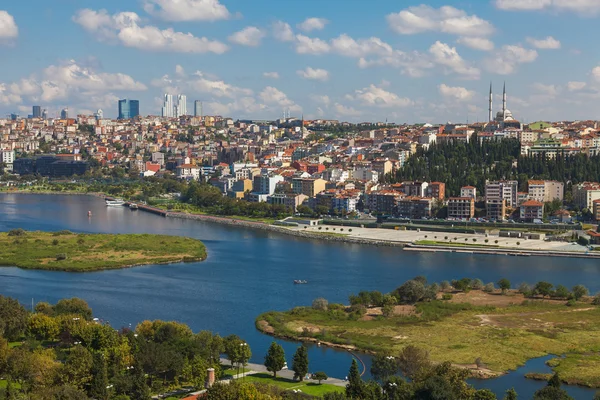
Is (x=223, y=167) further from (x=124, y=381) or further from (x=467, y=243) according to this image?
(x=124, y=381)

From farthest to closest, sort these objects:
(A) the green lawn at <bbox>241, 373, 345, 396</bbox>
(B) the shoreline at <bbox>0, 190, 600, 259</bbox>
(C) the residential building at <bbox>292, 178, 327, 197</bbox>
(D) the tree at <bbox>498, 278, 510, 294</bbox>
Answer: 1. (C) the residential building at <bbox>292, 178, 327, 197</bbox>
2. (B) the shoreline at <bbox>0, 190, 600, 259</bbox>
3. (D) the tree at <bbox>498, 278, 510, 294</bbox>
4. (A) the green lawn at <bbox>241, 373, 345, 396</bbox>

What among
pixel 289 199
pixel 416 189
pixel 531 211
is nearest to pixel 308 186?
pixel 289 199

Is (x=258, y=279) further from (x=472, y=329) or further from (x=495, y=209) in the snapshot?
(x=495, y=209)

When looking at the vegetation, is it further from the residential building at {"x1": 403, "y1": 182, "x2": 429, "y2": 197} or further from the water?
the residential building at {"x1": 403, "y1": 182, "x2": 429, "y2": 197}

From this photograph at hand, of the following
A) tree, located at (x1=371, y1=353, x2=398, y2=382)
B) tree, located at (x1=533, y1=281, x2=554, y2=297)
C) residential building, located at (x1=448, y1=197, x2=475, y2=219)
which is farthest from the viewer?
residential building, located at (x1=448, y1=197, x2=475, y2=219)

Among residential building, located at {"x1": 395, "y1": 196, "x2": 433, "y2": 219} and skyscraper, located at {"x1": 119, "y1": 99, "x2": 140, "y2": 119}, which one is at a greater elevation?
skyscraper, located at {"x1": 119, "y1": 99, "x2": 140, "y2": 119}

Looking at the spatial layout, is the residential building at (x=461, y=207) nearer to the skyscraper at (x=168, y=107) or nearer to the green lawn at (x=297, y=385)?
the green lawn at (x=297, y=385)

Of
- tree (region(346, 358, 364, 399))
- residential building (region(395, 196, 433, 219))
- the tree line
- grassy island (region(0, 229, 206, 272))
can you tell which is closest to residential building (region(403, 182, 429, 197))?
the tree line
